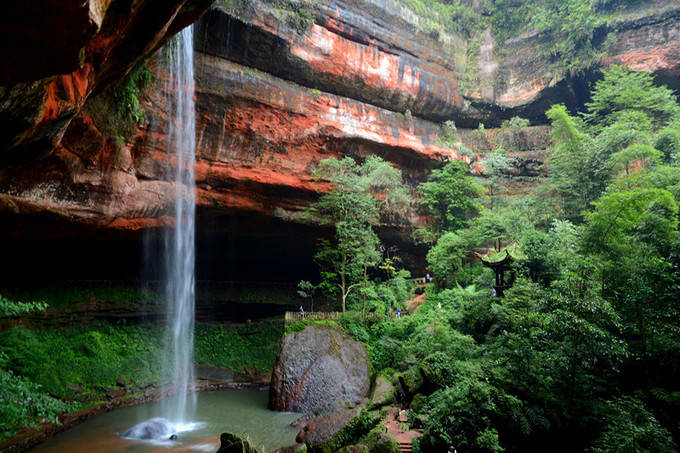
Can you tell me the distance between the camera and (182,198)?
15898 mm

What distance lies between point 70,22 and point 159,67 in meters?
13.0

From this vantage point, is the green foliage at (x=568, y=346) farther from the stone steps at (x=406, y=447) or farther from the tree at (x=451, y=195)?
the tree at (x=451, y=195)

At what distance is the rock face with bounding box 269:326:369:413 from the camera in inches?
496

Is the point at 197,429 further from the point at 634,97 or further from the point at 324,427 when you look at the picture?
the point at 634,97

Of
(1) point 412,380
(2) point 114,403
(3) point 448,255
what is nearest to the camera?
(1) point 412,380

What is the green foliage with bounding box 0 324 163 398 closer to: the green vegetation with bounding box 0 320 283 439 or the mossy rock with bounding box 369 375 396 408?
the green vegetation with bounding box 0 320 283 439

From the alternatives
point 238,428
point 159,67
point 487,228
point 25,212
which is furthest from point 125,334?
point 487,228

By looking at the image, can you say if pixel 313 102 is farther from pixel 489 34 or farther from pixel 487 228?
pixel 489 34

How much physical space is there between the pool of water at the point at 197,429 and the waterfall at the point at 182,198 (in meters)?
1.12

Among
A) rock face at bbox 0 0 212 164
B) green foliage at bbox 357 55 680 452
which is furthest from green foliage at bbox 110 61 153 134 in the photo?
green foliage at bbox 357 55 680 452

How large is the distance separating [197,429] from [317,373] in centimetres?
428

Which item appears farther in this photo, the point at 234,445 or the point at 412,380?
the point at 412,380

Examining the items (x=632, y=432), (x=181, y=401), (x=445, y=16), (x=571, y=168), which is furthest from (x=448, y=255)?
(x=445, y=16)

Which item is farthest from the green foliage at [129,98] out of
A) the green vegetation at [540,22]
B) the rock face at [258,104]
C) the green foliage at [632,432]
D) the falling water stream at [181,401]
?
the green vegetation at [540,22]
